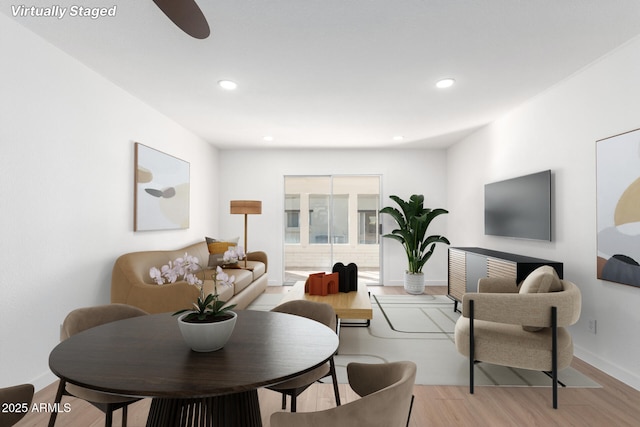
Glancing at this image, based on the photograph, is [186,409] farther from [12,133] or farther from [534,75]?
[534,75]

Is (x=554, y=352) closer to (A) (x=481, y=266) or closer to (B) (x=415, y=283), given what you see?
(A) (x=481, y=266)

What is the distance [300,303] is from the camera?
220 cm

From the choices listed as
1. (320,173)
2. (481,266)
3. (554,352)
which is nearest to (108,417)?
(554,352)

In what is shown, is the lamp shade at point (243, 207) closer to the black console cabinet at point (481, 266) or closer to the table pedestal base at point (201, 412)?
the black console cabinet at point (481, 266)

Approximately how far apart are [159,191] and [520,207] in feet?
13.8

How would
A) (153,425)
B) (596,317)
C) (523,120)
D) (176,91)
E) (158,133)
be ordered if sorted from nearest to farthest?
(153,425) → (596,317) → (176,91) → (523,120) → (158,133)

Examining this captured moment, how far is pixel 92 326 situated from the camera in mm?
1902

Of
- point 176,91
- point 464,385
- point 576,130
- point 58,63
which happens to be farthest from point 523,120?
point 58,63

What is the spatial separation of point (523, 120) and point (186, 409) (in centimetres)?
427

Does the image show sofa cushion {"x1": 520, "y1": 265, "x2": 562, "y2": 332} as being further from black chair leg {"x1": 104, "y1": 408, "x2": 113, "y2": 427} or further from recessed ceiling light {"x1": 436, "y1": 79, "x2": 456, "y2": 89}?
black chair leg {"x1": 104, "y1": 408, "x2": 113, "y2": 427}

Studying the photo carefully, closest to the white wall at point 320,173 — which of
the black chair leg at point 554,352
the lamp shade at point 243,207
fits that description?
the lamp shade at point 243,207

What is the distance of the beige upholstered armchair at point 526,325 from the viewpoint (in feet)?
7.48

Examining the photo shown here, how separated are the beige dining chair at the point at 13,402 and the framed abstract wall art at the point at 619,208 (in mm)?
3604

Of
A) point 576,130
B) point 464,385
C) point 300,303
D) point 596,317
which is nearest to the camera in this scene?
point 300,303
